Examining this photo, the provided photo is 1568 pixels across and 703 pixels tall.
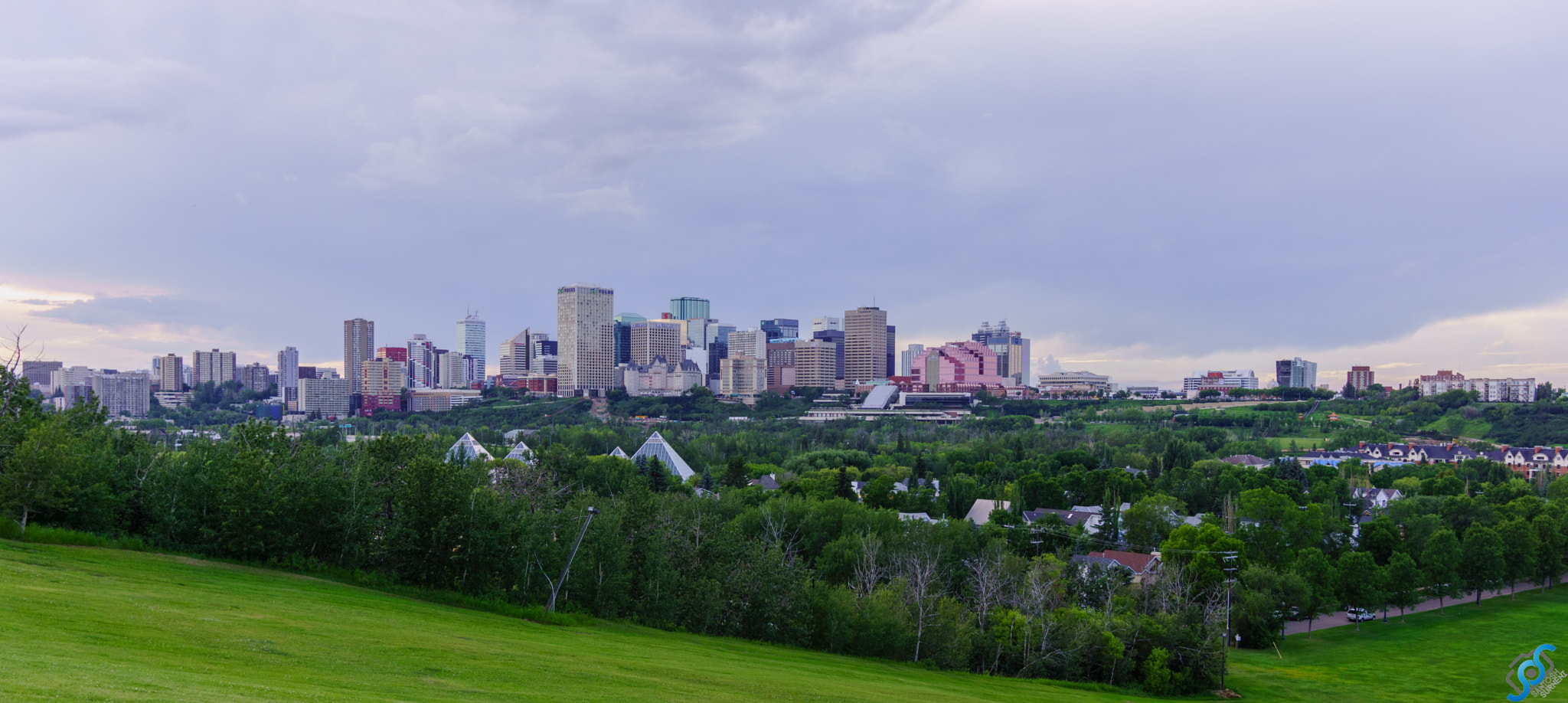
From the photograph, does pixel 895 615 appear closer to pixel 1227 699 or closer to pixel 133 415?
pixel 1227 699

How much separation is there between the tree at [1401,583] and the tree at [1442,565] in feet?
8.63

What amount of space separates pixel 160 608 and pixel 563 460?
149ft

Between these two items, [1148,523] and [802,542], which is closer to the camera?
[802,542]

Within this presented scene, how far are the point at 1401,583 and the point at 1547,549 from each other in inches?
580

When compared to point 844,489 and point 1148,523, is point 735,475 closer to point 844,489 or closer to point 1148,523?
point 844,489

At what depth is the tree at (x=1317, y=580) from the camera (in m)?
43.5

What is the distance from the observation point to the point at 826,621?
31.5 metres

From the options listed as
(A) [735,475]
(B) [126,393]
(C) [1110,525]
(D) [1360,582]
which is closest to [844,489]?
(A) [735,475]

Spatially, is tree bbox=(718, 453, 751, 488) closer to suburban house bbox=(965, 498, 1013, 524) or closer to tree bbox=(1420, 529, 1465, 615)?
suburban house bbox=(965, 498, 1013, 524)

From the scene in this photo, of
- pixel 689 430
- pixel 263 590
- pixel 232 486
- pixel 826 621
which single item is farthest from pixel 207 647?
pixel 689 430

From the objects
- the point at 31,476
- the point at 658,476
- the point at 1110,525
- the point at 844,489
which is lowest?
the point at 1110,525

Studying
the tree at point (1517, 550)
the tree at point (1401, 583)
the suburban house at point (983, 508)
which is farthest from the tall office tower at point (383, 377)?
the tree at point (1517, 550)

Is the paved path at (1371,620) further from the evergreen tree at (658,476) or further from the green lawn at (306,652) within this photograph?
the evergreen tree at (658,476)

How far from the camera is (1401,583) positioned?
46156mm
